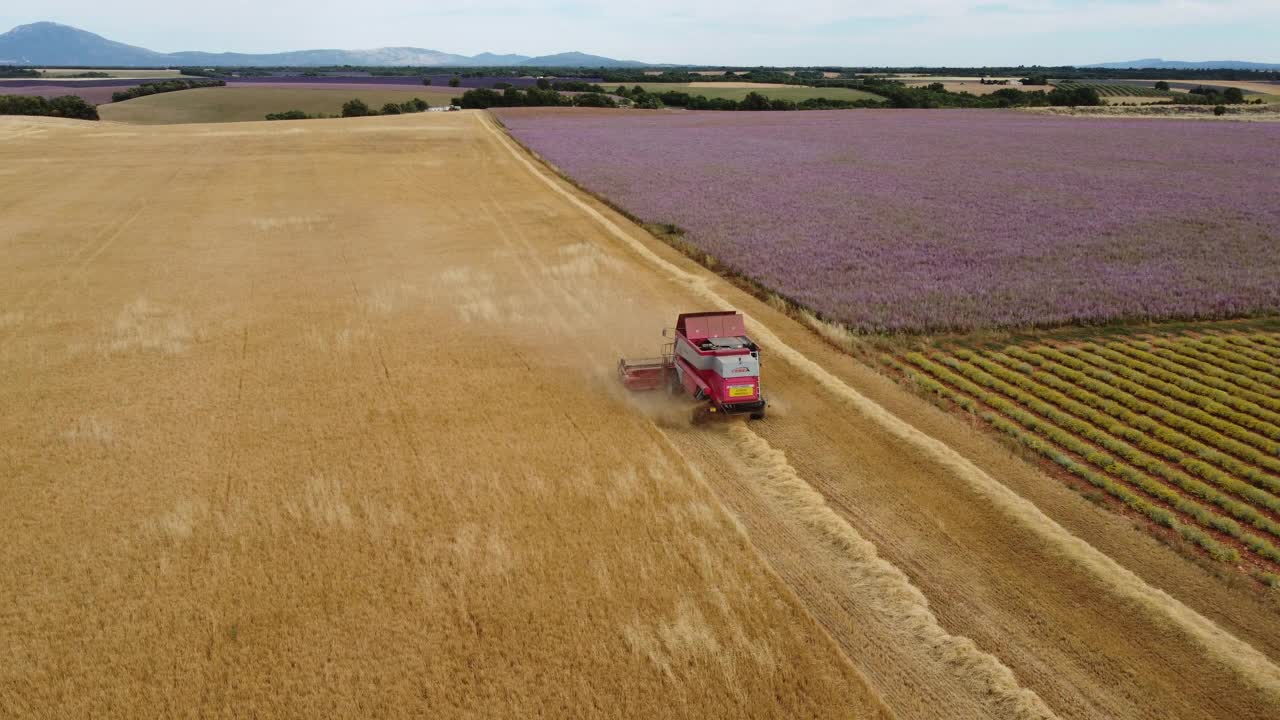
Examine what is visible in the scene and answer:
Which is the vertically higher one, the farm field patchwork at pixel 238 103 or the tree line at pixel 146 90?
the tree line at pixel 146 90

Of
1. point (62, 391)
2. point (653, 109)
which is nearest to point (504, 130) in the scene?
point (653, 109)

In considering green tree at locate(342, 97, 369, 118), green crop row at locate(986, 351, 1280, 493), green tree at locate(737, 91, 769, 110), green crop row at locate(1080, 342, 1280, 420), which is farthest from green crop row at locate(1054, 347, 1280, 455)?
green tree at locate(737, 91, 769, 110)

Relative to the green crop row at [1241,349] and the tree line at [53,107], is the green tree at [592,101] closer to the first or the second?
the tree line at [53,107]

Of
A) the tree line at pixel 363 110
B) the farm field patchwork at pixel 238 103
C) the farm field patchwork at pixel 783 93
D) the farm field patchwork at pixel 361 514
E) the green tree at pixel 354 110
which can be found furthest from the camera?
the farm field patchwork at pixel 783 93

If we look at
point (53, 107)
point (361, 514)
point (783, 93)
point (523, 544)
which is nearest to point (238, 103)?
point (53, 107)

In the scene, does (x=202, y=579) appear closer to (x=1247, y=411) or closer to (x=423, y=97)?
(x=1247, y=411)

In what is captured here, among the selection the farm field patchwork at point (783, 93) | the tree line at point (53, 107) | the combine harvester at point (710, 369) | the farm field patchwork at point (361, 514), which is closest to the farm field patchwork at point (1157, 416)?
the combine harvester at point (710, 369)
